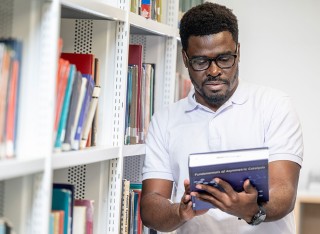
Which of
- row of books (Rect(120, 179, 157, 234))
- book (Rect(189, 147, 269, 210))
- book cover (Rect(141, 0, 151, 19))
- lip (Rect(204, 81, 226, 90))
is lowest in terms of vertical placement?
row of books (Rect(120, 179, 157, 234))

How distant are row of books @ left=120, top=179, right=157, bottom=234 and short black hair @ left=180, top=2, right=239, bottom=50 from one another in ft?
1.90

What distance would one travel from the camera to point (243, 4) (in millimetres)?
4383

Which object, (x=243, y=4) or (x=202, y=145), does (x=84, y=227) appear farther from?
(x=243, y=4)

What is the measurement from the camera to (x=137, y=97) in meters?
2.54

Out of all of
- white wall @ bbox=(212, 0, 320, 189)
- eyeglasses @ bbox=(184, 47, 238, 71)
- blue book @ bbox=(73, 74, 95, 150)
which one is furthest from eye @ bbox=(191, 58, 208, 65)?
white wall @ bbox=(212, 0, 320, 189)

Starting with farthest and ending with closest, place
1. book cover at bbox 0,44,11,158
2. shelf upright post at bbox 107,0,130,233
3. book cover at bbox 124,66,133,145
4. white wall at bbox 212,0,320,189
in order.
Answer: white wall at bbox 212,0,320,189 → book cover at bbox 124,66,133,145 → shelf upright post at bbox 107,0,130,233 → book cover at bbox 0,44,11,158

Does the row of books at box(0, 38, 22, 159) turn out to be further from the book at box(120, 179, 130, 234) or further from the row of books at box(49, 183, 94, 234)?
the book at box(120, 179, 130, 234)

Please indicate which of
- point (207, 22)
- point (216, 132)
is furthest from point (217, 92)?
point (207, 22)

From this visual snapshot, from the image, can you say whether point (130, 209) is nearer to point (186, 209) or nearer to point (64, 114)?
point (186, 209)

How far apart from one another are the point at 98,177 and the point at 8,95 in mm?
736

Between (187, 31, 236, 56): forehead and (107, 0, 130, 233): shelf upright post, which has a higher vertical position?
(187, 31, 236, 56): forehead

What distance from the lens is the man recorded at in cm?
217

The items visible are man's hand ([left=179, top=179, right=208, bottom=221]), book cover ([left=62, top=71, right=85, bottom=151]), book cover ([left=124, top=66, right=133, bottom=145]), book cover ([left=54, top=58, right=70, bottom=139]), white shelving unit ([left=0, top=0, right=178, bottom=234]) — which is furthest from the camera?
book cover ([left=124, top=66, right=133, bottom=145])

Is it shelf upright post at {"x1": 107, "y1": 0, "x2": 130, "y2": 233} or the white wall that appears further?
the white wall
